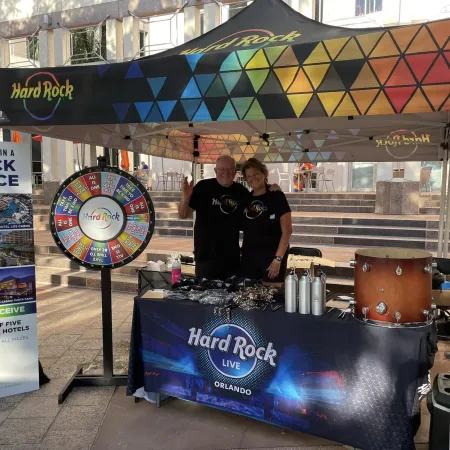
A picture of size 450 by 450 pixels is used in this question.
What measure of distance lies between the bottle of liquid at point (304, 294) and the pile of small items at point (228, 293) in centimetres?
18

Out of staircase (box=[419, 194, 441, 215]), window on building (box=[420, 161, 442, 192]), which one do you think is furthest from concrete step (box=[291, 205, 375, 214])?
window on building (box=[420, 161, 442, 192])

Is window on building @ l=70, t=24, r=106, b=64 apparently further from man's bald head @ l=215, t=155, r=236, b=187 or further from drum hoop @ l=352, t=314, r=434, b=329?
drum hoop @ l=352, t=314, r=434, b=329

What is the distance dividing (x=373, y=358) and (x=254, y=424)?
986 mm

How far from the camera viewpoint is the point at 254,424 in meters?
2.76

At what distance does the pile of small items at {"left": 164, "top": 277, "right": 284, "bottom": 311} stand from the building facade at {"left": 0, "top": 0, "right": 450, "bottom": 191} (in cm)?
1013

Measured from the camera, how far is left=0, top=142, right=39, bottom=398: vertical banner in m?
3.08

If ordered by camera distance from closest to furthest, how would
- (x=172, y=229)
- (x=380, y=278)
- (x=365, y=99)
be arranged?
(x=365, y=99) → (x=380, y=278) → (x=172, y=229)

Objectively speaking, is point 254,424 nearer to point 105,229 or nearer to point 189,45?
point 105,229

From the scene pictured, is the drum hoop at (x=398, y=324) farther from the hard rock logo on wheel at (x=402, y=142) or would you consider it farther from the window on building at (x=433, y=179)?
the window on building at (x=433, y=179)

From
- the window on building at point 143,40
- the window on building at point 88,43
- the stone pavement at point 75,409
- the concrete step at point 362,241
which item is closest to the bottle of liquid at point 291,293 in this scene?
the stone pavement at point 75,409

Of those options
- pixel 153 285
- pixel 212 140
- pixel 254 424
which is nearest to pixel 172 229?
pixel 212 140

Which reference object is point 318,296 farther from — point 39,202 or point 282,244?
point 39,202

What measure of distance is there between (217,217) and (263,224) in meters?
0.45

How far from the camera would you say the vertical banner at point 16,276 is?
3.08m
